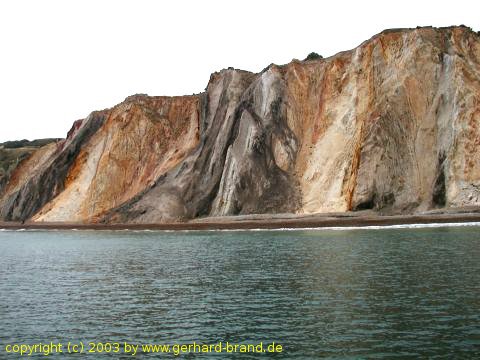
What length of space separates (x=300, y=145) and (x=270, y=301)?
65.8 metres

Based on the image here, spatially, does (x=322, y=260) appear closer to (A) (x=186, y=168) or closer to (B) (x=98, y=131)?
(A) (x=186, y=168)

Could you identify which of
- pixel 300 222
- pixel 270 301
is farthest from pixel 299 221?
pixel 270 301

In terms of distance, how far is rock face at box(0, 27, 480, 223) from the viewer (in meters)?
71.1

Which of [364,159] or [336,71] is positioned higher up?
[336,71]

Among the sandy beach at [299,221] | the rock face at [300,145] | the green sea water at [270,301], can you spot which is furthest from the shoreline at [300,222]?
the green sea water at [270,301]

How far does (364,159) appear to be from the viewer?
73.3 m

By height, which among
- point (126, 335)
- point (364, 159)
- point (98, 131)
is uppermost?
point (98, 131)

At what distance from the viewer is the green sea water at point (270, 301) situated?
16828mm

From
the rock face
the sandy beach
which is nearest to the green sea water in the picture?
the sandy beach

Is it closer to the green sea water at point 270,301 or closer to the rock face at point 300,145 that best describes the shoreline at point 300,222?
the rock face at point 300,145

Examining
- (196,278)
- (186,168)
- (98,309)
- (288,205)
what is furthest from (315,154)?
(98,309)

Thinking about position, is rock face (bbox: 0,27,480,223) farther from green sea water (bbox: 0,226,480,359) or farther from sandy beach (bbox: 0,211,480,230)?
green sea water (bbox: 0,226,480,359)

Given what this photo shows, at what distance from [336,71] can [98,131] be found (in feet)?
174

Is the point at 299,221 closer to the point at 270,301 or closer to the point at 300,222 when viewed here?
the point at 300,222
